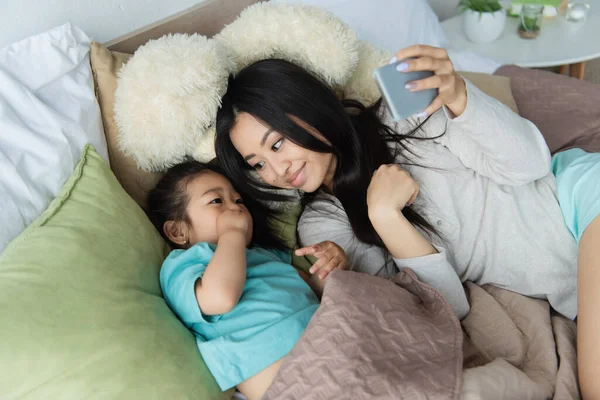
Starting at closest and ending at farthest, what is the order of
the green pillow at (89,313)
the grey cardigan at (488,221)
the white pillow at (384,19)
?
the green pillow at (89,313)
the grey cardigan at (488,221)
the white pillow at (384,19)

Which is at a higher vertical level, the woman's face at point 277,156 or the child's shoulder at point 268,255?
the woman's face at point 277,156

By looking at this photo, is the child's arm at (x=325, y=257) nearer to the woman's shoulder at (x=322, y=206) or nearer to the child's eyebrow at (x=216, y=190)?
the woman's shoulder at (x=322, y=206)

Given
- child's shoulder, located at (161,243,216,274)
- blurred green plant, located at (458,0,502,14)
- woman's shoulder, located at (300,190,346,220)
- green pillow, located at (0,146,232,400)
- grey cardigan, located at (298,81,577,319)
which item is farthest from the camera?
blurred green plant, located at (458,0,502,14)

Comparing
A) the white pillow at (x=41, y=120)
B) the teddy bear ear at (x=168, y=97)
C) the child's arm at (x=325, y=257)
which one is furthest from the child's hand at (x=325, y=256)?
the white pillow at (x=41, y=120)

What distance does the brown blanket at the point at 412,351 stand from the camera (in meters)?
0.77

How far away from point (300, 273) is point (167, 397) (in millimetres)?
480

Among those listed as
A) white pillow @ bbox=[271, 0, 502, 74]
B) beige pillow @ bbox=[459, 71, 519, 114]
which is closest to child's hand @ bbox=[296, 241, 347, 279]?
beige pillow @ bbox=[459, 71, 519, 114]

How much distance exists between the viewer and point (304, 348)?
822 millimetres

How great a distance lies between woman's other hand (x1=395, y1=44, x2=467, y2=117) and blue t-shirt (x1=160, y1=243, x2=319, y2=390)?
1.48 feet

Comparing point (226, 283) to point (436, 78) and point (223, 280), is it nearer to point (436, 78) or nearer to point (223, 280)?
point (223, 280)

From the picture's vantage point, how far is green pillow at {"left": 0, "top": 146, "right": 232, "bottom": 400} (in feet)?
2.29

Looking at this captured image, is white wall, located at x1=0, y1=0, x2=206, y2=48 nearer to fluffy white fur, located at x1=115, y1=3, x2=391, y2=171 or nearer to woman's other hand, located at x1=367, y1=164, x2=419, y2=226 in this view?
fluffy white fur, located at x1=115, y1=3, x2=391, y2=171

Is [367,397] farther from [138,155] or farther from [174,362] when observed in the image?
[138,155]

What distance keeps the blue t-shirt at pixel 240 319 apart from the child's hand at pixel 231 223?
0.15 ft
